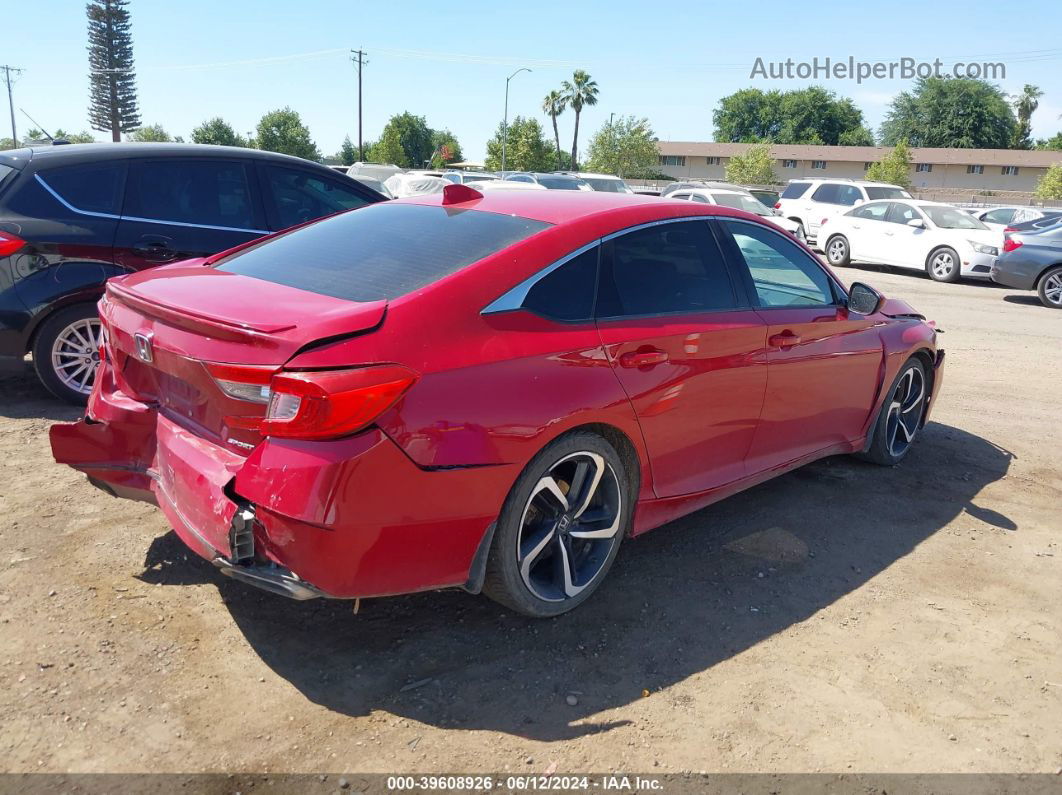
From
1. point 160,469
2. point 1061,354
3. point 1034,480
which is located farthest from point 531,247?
point 1061,354

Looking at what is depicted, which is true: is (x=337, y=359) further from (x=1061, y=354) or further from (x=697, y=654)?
(x=1061, y=354)

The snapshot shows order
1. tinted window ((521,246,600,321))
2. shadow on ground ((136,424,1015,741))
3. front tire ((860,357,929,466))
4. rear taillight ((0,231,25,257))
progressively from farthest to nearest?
rear taillight ((0,231,25,257)), front tire ((860,357,929,466)), tinted window ((521,246,600,321)), shadow on ground ((136,424,1015,741))

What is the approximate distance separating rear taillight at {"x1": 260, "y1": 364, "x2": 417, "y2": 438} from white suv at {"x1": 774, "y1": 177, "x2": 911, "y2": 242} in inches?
708

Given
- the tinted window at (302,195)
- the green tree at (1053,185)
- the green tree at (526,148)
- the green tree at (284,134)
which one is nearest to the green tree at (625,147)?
the green tree at (526,148)

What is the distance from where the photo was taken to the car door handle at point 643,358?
3375 mm

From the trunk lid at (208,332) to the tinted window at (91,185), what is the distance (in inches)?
105

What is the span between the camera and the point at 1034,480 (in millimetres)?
5367

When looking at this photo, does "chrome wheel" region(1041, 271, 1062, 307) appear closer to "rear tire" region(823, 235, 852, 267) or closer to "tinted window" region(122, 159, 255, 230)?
"rear tire" region(823, 235, 852, 267)

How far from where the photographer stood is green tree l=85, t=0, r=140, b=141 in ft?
230

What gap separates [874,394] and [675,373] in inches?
78.5

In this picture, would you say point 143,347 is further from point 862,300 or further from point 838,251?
point 838,251

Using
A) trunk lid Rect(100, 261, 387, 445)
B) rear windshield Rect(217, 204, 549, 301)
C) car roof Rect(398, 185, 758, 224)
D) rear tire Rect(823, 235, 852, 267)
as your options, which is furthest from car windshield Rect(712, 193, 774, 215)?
trunk lid Rect(100, 261, 387, 445)

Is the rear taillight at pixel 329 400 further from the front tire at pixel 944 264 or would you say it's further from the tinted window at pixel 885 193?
Answer: the tinted window at pixel 885 193

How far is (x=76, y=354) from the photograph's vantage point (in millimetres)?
5754
